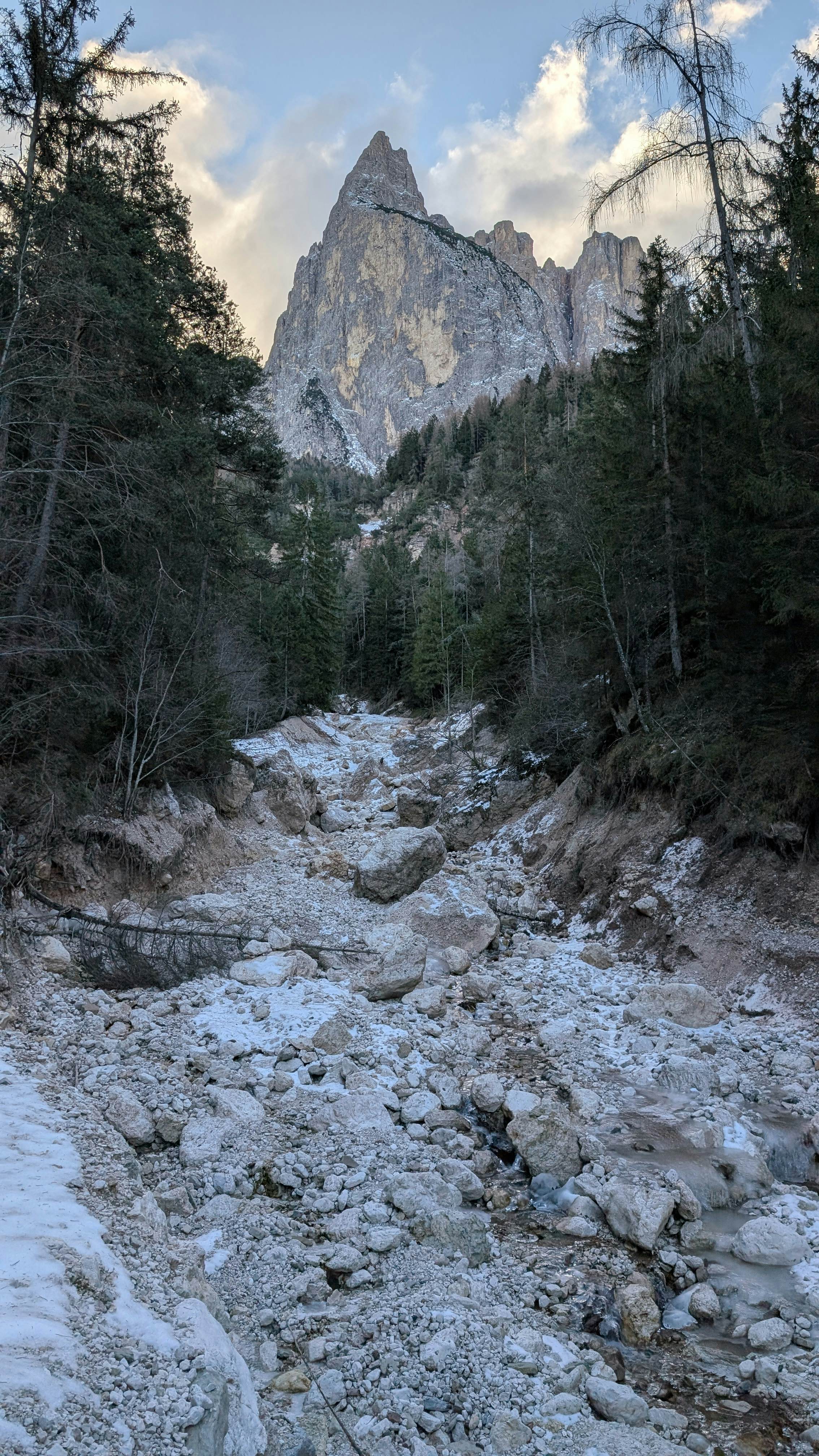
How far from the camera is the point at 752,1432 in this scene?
137 inches

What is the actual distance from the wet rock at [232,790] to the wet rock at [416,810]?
492 cm

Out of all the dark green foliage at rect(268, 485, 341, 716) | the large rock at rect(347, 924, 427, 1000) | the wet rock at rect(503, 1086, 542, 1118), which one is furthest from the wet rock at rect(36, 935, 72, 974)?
the dark green foliage at rect(268, 485, 341, 716)

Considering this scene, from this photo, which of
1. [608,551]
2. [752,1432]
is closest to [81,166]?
[608,551]

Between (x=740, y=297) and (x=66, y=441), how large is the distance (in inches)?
383

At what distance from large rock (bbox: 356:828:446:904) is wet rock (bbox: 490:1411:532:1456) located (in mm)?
10451

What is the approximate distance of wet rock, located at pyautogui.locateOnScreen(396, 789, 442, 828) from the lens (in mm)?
22234

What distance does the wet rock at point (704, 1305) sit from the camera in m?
4.32

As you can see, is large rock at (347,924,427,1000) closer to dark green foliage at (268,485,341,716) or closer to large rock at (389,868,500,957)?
large rock at (389,868,500,957)

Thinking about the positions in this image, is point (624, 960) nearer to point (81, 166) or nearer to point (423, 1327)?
point (423, 1327)

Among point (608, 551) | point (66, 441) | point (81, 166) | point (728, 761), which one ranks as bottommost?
point (728, 761)

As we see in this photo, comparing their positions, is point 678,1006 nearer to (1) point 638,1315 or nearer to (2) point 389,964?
(2) point 389,964

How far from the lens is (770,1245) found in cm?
481

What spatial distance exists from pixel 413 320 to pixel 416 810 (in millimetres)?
→ 181051

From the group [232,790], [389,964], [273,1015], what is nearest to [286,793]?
[232,790]
